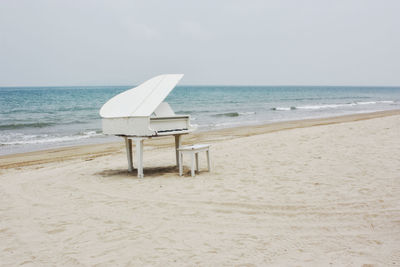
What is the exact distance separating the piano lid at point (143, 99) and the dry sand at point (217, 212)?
1.31 meters

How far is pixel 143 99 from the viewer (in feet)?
23.3

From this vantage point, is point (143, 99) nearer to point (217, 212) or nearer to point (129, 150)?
point (129, 150)

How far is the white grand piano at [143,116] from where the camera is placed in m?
6.67

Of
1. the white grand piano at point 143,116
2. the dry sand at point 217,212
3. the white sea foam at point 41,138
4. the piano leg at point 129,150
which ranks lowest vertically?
the white sea foam at point 41,138

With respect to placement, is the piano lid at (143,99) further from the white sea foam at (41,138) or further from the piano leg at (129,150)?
the white sea foam at (41,138)

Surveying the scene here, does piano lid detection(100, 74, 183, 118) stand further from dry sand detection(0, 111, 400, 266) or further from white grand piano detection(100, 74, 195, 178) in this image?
dry sand detection(0, 111, 400, 266)

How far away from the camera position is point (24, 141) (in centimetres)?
1538

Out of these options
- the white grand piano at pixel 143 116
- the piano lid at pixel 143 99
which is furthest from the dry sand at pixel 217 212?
the piano lid at pixel 143 99

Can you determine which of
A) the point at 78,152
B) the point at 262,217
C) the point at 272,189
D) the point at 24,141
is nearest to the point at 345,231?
the point at 262,217

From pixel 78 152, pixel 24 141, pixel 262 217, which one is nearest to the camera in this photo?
pixel 262 217

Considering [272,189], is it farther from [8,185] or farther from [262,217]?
[8,185]

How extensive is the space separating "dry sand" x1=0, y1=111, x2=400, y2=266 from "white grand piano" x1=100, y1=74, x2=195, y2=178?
889 millimetres

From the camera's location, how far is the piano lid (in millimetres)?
6812

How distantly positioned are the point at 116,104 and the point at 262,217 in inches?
162
